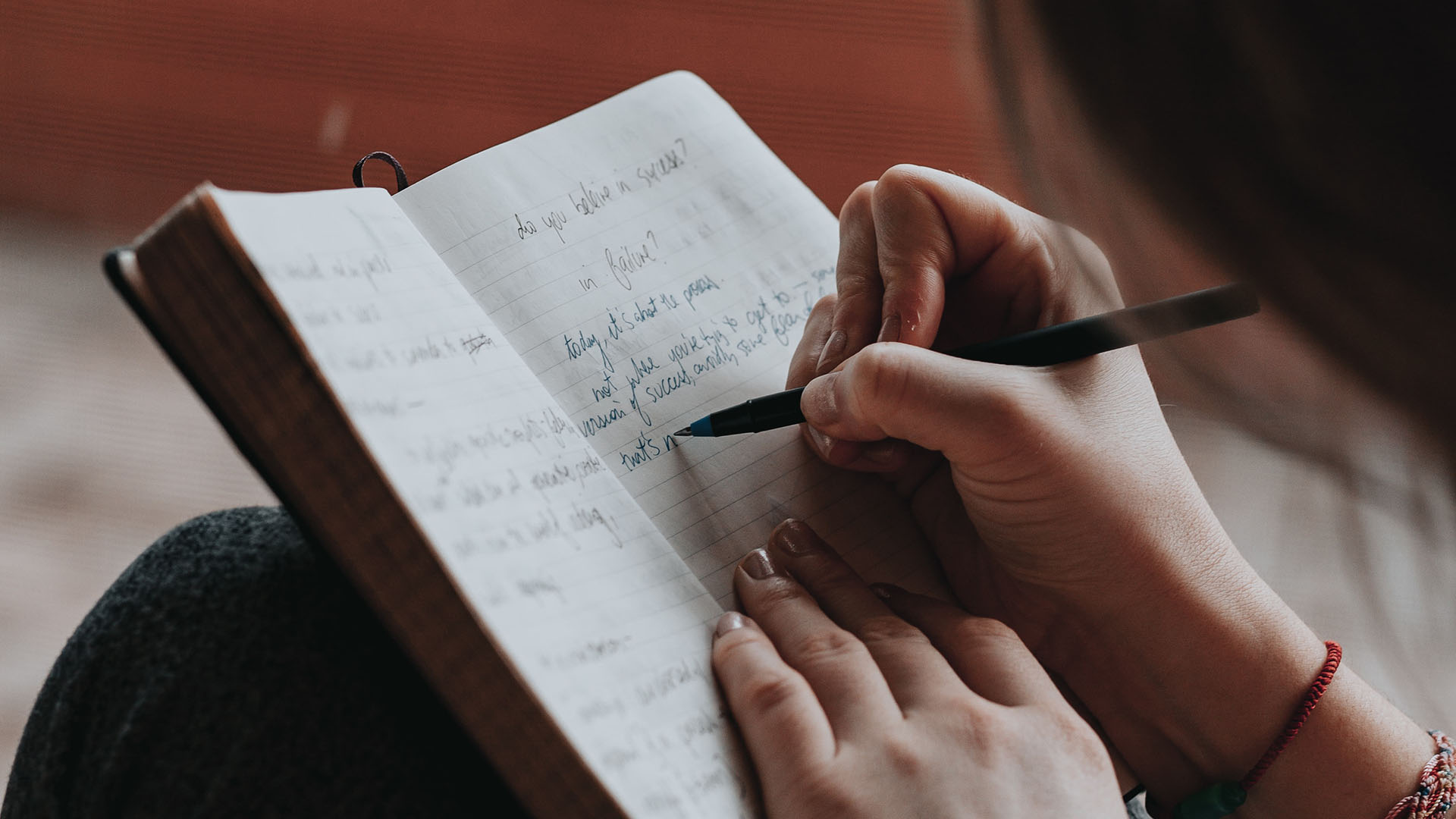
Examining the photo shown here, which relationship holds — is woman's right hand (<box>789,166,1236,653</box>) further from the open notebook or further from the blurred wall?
the blurred wall

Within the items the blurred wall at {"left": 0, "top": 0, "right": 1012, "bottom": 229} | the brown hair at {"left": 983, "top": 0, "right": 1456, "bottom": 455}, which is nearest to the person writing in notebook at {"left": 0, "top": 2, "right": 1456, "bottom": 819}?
the brown hair at {"left": 983, "top": 0, "right": 1456, "bottom": 455}

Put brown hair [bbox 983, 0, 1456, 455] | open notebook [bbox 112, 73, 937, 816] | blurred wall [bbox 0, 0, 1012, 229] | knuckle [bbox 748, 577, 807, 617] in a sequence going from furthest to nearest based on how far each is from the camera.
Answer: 1. blurred wall [bbox 0, 0, 1012, 229]
2. knuckle [bbox 748, 577, 807, 617]
3. open notebook [bbox 112, 73, 937, 816]
4. brown hair [bbox 983, 0, 1456, 455]

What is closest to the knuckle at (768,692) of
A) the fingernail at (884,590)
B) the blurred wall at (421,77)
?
the fingernail at (884,590)

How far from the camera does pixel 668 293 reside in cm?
61

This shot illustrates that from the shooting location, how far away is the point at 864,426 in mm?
538

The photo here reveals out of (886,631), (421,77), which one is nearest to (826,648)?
(886,631)

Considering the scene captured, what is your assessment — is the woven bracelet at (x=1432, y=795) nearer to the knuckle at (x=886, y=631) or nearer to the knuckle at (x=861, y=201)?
the knuckle at (x=886, y=631)

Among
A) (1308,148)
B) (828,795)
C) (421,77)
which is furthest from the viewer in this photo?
(421,77)

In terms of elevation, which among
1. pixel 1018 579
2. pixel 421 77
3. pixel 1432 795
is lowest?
pixel 1432 795

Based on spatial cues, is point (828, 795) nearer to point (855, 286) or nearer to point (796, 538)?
point (796, 538)

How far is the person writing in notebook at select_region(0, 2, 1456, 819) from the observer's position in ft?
0.79

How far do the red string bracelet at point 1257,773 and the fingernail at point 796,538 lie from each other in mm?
243

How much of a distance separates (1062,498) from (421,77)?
48.6 inches

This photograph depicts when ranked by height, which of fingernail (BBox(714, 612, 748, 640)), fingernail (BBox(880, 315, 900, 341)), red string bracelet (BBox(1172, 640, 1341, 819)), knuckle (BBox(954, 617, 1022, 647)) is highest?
fingernail (BBox(880, 315, 900, 341))
